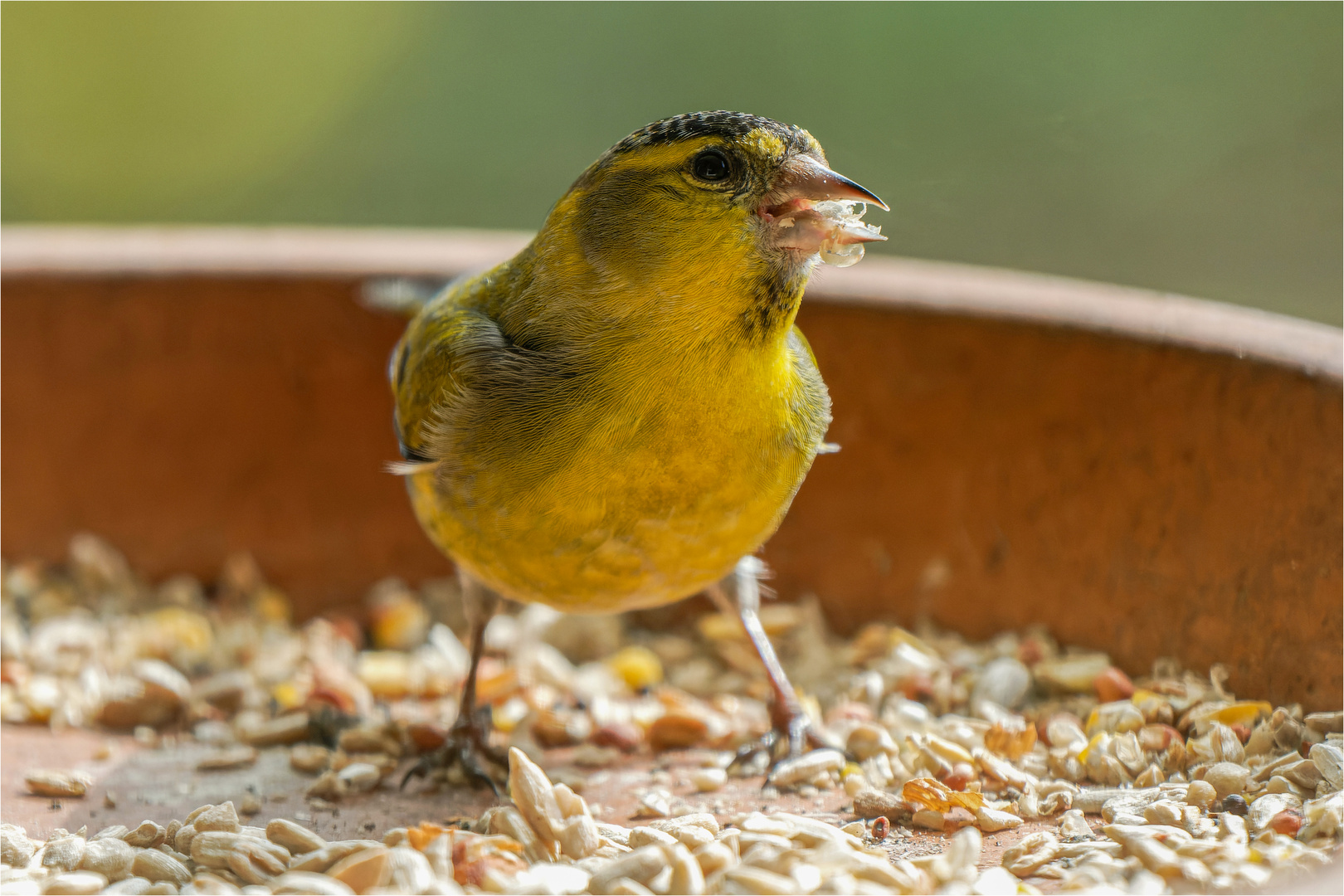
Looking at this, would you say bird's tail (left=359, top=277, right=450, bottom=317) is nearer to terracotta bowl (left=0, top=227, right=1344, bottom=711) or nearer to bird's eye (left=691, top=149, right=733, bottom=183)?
terracotta bowl (left=0, top=227, right=1344, bottom=711)

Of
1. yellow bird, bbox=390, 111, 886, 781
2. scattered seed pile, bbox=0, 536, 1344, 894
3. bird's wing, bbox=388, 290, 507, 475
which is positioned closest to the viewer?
scattered seed pile, bbox=0, 536, 1344, 894

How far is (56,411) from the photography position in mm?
3771

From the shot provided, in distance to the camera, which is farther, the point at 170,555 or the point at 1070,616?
the point at 170,555

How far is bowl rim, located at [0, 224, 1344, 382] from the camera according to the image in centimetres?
298

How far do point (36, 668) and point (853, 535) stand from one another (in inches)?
89.5

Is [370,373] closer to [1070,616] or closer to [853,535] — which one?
[853,535]

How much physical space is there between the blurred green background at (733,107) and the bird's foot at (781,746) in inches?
59.4

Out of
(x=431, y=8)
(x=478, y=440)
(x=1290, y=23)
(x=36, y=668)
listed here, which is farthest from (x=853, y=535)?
(x=431, y=8)

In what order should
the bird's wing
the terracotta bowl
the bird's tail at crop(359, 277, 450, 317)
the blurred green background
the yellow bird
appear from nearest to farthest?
the yellow bird < the bird's wing < the terracotta bowl < the bird's tail at crop(359, 277, 450, 317) < the blurred green background

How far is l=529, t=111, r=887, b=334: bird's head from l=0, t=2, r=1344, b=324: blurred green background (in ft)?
4.19

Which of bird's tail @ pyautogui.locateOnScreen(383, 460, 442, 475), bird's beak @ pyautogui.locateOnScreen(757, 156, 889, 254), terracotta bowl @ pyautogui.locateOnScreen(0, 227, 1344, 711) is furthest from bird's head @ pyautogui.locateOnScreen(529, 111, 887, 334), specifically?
terracotta bowl @ pyautogui.locateOnScreen(0, 227, 1344, 711)

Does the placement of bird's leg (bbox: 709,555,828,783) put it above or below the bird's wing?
below

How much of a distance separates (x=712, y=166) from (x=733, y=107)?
3824mm

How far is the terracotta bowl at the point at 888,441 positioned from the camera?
282 cm
